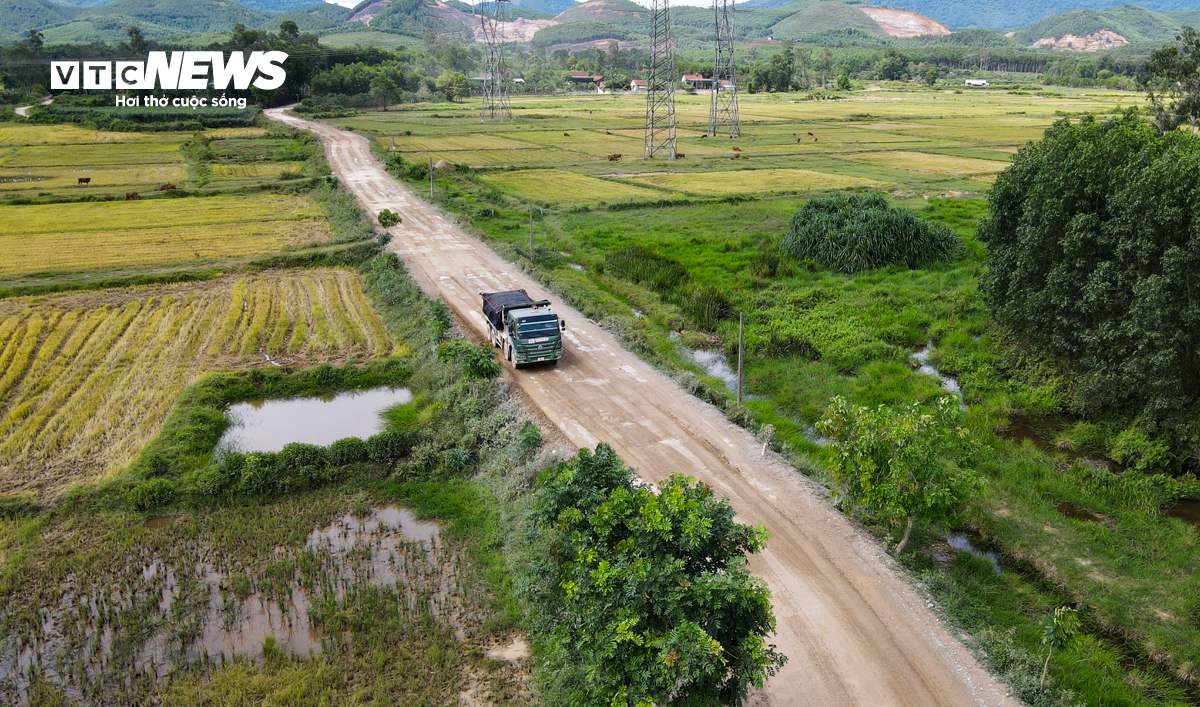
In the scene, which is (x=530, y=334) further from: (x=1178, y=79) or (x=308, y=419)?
(x=1178, y=79)

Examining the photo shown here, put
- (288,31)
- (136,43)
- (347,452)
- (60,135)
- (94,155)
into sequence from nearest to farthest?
1. (347,452)
2. (94,155)
3. (60,135)
4. (136,43)
5. (288,31)

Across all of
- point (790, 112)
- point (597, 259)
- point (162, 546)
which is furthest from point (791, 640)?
point (790, 112)

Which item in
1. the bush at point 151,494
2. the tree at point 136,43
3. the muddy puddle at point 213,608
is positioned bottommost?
the muddy puddle at point 213,608

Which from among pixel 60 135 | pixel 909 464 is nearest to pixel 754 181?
pixel 909 464

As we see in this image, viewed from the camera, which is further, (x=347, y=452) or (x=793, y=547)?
(x=347, y=452)

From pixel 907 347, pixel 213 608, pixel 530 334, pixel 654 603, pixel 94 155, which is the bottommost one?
pixel 213 608

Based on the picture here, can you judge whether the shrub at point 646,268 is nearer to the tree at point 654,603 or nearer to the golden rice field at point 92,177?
the tree at point 654,603

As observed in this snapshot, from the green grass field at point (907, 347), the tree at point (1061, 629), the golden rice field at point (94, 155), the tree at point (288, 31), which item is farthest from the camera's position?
the tree at point (288, 31)

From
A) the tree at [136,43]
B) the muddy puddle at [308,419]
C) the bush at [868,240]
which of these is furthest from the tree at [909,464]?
the tree at [136,43]
